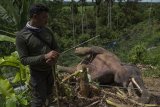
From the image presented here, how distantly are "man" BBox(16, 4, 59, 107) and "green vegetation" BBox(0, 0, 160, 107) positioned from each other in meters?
0.53

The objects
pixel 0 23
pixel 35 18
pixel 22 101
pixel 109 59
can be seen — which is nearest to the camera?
pixel 35 18

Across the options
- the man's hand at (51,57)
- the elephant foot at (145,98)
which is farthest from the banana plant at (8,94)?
the elephant foot at (145,98)

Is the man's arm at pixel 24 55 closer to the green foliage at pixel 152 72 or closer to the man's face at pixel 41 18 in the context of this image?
the man's face at pixel 41 18

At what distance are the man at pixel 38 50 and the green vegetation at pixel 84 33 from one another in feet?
1.74

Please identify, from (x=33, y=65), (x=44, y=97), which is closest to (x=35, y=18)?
(x=33, y=65)

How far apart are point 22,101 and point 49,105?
1.17 feet

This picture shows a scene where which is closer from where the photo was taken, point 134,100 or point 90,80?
point 134,100

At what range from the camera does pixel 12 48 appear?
794 centimetres

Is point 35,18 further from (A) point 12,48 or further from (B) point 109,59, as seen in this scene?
(A) point 12,48

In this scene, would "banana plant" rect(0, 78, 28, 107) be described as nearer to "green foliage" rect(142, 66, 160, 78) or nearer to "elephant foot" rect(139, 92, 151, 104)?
"elephant foot" rect(139, 92, 151, 104)

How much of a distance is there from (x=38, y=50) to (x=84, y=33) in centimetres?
4370

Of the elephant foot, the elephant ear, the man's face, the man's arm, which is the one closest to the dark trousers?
the man's arm

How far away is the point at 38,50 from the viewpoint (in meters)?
4.28

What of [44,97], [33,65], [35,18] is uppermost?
[35,18]
